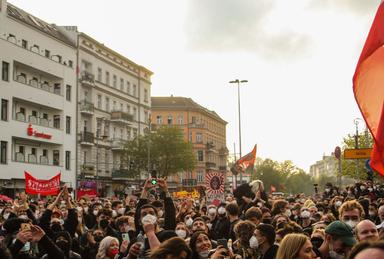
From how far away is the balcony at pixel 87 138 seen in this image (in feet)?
187

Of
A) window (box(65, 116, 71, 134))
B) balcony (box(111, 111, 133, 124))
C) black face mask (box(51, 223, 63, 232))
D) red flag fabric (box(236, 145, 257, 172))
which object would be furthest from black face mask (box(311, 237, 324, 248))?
balcony (box(111, 111, 133, 124))

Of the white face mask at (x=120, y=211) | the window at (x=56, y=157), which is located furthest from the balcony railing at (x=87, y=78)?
the white face mask at (x=120, y=211)

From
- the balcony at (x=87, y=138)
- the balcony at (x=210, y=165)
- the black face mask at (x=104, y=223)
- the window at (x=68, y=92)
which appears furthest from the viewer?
the balcony at (x=210, y=165)

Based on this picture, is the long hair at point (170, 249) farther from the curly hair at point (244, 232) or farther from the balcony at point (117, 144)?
the balcony at point (117, 144)

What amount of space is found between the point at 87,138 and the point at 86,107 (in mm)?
3200

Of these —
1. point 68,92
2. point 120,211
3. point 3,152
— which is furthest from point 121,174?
point 120,211

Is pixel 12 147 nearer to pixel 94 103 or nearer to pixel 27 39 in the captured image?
pixel 27 39

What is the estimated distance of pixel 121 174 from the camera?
6412cm

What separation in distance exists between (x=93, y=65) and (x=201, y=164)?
5123cm

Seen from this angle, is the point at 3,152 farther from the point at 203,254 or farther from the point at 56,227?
the point at 203,254

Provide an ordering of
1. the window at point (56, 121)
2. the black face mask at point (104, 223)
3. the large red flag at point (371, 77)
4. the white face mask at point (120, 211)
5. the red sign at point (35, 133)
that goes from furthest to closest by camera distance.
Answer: the window at point (56, 121) < the red sign at point (35, 133) < the white face mask at point (120, 211) < the black face mask at point (104, 223) < the large red flag at point (371, 77)

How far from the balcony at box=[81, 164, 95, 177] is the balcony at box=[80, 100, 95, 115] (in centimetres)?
519

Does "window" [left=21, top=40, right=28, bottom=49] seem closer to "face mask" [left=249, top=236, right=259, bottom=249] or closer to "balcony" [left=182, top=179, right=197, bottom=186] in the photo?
"face mask" [left=249, top=236, right=259, bottom=249]

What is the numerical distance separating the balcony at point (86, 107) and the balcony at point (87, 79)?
6.01 ft
